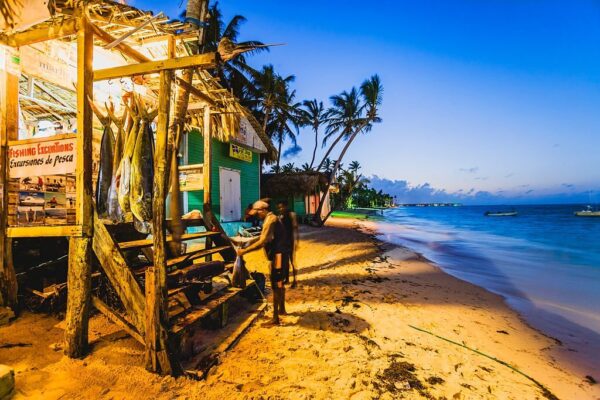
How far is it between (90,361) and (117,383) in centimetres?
57

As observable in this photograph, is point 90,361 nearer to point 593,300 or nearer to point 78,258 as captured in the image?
point 78,258

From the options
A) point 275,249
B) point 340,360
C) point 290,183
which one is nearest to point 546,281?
point 340,360

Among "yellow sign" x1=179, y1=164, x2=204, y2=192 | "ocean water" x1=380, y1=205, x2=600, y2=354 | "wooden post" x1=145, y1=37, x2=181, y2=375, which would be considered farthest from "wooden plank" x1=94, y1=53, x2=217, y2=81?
"ocean water" x1=380, y1=205, x2=600, y2=354

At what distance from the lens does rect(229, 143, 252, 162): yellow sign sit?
492 inches

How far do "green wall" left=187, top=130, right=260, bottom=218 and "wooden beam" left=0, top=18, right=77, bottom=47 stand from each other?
21.7 feet

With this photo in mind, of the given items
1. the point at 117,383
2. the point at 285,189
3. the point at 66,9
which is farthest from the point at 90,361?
the point at 285,189

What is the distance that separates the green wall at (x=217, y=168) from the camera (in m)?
10.6

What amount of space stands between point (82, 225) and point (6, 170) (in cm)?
170

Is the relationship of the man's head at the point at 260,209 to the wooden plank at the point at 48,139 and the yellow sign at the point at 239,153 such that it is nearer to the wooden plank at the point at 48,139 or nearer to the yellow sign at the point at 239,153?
the wooden plank at the point at 48,139

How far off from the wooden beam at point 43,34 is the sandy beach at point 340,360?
358cm

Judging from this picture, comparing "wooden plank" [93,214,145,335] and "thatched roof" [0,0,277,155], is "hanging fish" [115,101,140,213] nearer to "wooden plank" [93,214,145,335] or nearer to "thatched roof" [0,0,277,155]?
"wooden plank" [93,214,145,335]

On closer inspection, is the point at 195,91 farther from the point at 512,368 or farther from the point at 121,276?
the point at 512,368

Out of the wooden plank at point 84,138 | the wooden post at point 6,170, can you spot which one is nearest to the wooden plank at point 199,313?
the wooden plank at point 84,138

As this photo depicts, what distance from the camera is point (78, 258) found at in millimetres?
3059
